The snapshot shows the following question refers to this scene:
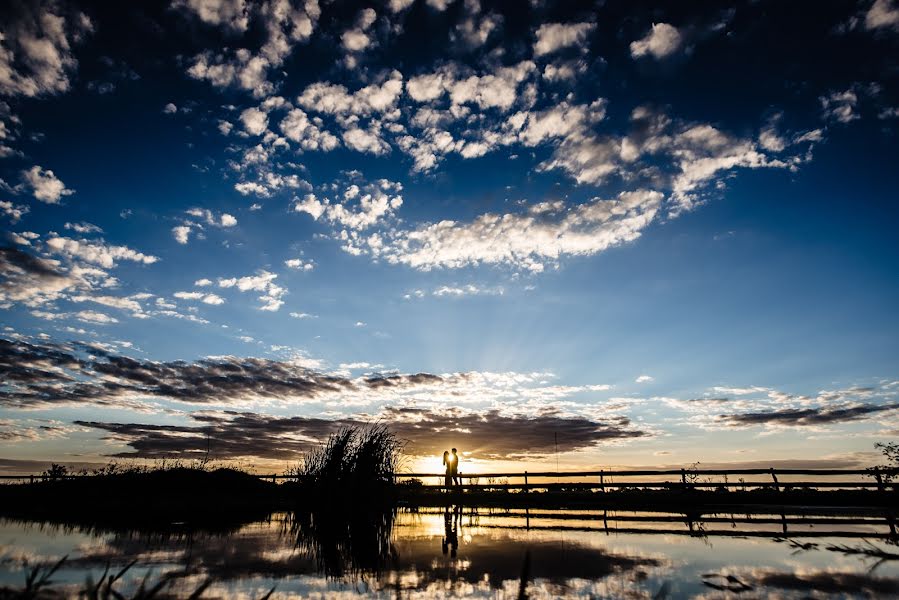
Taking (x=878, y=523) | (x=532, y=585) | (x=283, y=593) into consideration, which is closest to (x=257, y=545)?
(x=283, y=593)

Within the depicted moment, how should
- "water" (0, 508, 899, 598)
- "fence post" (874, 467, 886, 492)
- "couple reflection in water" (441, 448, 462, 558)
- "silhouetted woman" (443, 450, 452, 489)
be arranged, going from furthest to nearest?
"silhouetted woman" (443, 450, 452, 489) < "fence post" (874, 467, 886, 492) < "couple reflection in water" (441, 448, 462, 558) < "water" (0, 508, 899, 598)

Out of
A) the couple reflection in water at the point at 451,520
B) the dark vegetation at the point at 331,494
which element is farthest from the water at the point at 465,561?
the dark vegetation at the point at 331,494

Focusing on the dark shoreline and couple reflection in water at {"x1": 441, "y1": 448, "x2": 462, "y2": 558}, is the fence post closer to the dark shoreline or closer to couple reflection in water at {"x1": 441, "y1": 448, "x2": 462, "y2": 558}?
the dark shoreline

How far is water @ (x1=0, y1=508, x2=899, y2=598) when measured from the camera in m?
4.77

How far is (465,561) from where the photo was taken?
635 centimetres

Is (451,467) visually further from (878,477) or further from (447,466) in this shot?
(878,477)

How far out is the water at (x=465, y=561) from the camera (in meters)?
4.77

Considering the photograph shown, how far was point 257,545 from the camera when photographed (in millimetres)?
7625

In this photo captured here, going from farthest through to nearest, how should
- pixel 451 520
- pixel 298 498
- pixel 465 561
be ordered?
pixel 298 498 → pixel 451 520 → pixel 465 561

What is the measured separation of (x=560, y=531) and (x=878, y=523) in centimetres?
811

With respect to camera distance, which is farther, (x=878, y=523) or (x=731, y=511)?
(x=731, y=511)

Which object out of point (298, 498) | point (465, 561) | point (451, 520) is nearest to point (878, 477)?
point (451, 520)

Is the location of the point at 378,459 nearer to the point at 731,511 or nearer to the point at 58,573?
the point at 731,511

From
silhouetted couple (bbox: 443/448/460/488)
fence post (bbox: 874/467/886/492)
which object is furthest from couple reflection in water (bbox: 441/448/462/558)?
fence post (bbox: 874/467/886/492)
